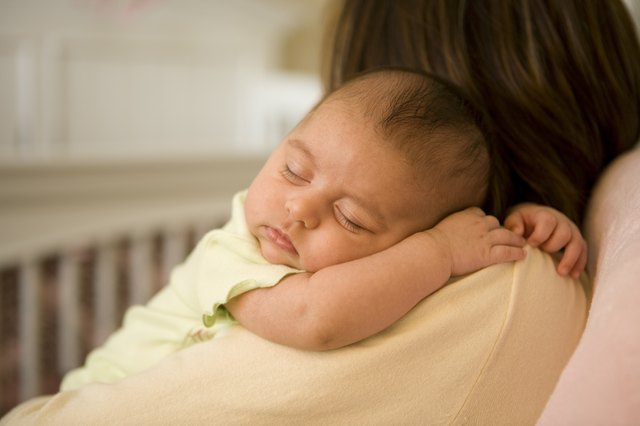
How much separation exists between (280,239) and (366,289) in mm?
134

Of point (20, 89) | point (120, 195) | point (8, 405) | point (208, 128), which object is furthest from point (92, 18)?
point (8, 405)

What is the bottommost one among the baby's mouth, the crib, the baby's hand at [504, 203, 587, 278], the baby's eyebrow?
the crib

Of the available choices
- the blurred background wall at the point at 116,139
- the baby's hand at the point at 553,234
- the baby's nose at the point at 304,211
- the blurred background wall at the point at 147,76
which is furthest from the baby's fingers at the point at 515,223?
the blurred background wall at the point at 147,76

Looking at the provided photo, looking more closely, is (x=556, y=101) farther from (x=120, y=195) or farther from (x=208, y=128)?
(x=208, y=128)

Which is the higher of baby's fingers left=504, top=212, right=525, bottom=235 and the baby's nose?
the baby's nose

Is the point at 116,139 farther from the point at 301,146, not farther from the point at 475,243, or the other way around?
the point at 475,243

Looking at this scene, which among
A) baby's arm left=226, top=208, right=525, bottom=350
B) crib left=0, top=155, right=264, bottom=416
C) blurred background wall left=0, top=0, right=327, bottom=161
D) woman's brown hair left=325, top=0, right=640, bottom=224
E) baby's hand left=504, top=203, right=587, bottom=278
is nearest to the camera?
baby's arm left=226, top=208, right=525, bottom=350

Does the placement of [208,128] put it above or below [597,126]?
below

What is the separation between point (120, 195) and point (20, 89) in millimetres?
760

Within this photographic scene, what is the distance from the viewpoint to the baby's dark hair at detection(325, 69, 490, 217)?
0.66 meters

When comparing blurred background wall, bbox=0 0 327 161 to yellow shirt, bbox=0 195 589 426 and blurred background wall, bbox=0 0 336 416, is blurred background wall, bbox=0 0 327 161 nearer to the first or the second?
blurred background wall, bbox=0 0 336 416

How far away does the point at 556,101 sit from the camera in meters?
0.79

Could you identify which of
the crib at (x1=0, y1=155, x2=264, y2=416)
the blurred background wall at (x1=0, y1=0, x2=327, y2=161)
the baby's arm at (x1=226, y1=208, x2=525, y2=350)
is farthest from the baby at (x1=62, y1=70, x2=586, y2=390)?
the blurred background wall at (x1=0, y1=0, x2=327, y2=161)

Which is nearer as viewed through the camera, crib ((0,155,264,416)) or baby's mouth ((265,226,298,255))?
baby's mouth ((265,226,298,255))
